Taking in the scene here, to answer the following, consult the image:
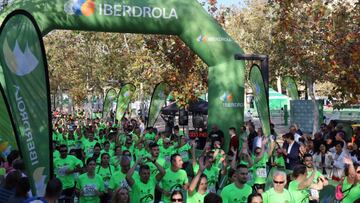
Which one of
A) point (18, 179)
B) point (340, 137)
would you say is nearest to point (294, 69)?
point (340, 137)

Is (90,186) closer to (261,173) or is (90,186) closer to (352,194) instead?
(261,173)

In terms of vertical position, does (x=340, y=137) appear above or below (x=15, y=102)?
below

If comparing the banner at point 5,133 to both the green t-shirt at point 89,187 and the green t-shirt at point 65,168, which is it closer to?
the green t-shirt at point 65,168

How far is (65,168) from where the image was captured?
34.2ft

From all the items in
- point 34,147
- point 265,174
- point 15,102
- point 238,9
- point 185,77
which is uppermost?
point 238,9

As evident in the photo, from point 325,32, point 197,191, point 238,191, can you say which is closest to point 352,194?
point 238,191

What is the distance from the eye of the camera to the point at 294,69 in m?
30.2

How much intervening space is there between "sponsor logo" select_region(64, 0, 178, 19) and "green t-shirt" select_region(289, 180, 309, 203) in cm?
869

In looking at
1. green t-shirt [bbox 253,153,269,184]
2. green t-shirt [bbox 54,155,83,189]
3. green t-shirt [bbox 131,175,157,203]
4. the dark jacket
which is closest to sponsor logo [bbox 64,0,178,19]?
green t-shirt [bbox 54,155,83,189]

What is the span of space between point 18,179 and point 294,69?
25240mm

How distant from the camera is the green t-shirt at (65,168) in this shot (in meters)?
10.4

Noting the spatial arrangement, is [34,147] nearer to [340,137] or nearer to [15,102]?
[15,102]

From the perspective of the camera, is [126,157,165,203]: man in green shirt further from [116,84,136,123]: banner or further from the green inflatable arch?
[116,84,136,123]: banner

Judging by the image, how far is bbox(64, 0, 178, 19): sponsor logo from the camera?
47.7 ft
